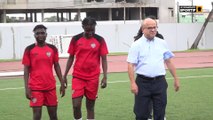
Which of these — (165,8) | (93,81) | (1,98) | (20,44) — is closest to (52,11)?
(165,8)

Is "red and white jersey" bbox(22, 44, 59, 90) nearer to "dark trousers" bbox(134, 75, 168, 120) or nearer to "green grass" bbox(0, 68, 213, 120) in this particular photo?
"dark trousers" bbox(134, 75, 168, 120)

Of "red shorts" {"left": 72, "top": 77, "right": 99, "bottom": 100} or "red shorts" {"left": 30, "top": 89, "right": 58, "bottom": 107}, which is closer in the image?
"red shorts" {"left": 30, "top": 89, "right": 58, "bottom": 107}

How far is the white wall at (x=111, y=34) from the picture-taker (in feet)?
113

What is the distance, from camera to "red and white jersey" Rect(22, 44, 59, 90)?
7289mm

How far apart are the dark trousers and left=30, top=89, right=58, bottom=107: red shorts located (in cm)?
133

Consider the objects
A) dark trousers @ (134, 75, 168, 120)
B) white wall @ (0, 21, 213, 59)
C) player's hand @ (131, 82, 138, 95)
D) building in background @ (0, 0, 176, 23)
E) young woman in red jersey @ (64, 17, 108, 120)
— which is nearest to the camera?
player's hand @ (131, 82, 138, 95)

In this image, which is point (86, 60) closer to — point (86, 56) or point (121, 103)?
point (86, 56)

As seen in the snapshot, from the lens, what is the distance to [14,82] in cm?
1767

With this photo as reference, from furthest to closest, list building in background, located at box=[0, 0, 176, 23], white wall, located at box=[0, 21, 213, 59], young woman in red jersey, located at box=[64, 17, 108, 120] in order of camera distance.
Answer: building in background, located at box=[0, 0, 176, 23] → white wall, located at box=[0, 21, 213, 59] → young woman in red jersey, located at box=[64, 17, 108, 120]

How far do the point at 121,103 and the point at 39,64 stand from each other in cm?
476

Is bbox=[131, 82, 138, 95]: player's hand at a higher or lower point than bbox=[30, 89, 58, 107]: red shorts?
higher

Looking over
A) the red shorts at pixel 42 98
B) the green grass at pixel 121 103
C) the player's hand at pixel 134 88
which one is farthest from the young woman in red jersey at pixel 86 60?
the green grass at pixel 121 103

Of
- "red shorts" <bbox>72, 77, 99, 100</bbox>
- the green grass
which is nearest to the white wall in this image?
the green grass

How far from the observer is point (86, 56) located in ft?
26.2
